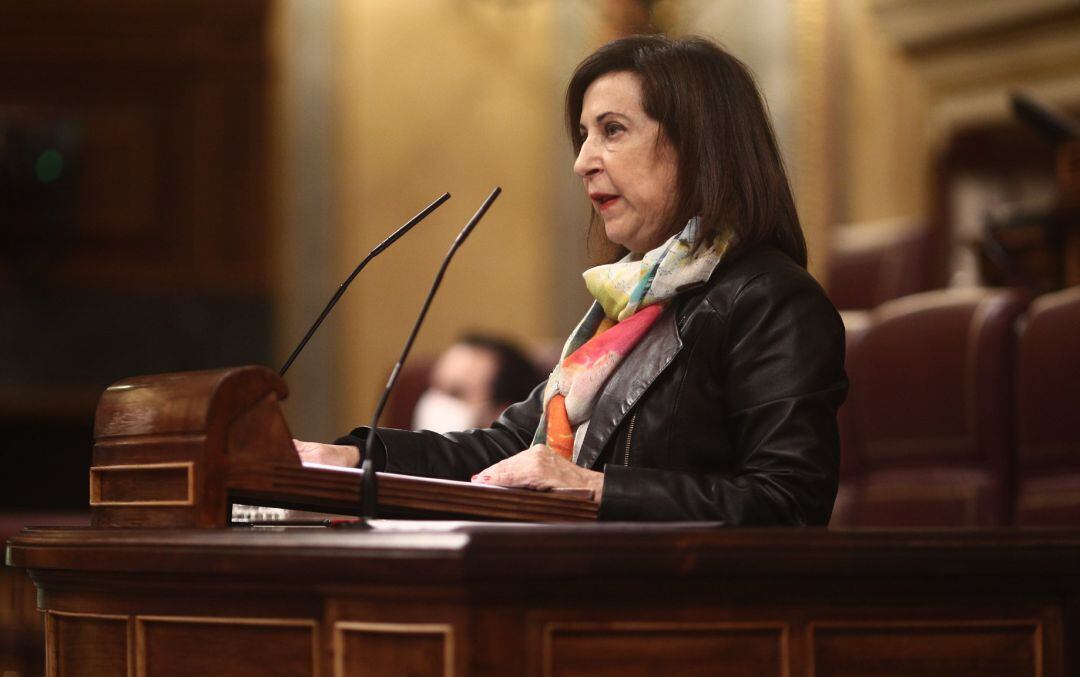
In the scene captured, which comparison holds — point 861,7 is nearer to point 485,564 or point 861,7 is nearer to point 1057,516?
point 1057,516

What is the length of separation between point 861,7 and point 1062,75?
913 mm

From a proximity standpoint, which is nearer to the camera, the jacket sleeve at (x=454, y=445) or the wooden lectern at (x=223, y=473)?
the wooden lectern at (x=223, y=473)

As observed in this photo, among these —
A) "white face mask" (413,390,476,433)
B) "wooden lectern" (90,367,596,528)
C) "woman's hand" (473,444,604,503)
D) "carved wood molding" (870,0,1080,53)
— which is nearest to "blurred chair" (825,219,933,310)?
"white face mask" (413,390,476,433)

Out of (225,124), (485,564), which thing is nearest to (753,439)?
(485,564)

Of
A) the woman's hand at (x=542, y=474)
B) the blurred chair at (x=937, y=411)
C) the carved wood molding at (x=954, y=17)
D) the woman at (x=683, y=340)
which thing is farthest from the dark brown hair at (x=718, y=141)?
the carved wood molding at (x=954, y=17)

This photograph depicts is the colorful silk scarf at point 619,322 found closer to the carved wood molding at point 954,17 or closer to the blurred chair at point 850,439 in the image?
the blurred chair at point 850,439

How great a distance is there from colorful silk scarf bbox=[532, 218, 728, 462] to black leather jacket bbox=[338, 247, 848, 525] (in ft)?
0.06

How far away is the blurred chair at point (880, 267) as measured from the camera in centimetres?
414

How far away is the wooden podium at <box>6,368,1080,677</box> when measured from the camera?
1.18 meters

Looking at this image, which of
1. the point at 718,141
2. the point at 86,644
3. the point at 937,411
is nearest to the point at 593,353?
the point at 718,141

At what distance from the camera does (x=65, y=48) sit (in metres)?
5.85

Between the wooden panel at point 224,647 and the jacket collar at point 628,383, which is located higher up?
the jacket collar at point 628,383

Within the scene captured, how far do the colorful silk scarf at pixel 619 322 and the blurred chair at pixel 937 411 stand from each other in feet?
5.12

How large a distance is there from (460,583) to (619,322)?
651 millimetres
